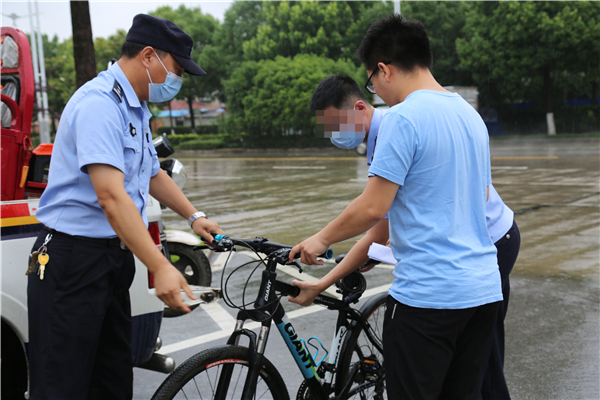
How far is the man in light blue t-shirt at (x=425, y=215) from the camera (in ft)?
6.49

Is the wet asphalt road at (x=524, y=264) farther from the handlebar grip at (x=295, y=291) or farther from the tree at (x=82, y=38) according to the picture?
the tree at (x=82, y=38)

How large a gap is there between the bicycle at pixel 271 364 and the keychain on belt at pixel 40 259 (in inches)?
24.9

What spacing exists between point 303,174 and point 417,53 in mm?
15339

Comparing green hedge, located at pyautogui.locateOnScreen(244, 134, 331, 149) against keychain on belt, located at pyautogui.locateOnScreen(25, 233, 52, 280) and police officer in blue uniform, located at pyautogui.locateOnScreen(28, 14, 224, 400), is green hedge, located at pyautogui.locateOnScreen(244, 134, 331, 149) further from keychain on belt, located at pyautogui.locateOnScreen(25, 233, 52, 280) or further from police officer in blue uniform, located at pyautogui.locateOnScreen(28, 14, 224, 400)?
keychain on belt, located at pyautogui.locateOnScreen(25, 233, 52, 280)

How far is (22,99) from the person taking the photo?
413 centimetres

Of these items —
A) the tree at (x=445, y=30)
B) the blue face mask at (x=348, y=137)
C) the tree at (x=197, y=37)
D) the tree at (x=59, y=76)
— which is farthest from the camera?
the tree at (x=59, y=76)

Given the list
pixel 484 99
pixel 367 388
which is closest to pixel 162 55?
pixel 367 388

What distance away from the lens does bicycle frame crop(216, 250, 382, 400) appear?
241cm

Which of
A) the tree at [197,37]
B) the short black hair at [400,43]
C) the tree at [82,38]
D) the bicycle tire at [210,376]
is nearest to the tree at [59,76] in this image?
A: the tree at [197,37]

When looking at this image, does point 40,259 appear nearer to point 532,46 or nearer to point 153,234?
point 153,234

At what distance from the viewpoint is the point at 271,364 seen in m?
2.50

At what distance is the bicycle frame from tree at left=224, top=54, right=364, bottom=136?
A: 25711mm

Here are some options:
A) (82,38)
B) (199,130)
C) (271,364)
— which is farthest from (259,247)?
(199,130)

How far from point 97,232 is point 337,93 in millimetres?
1259
